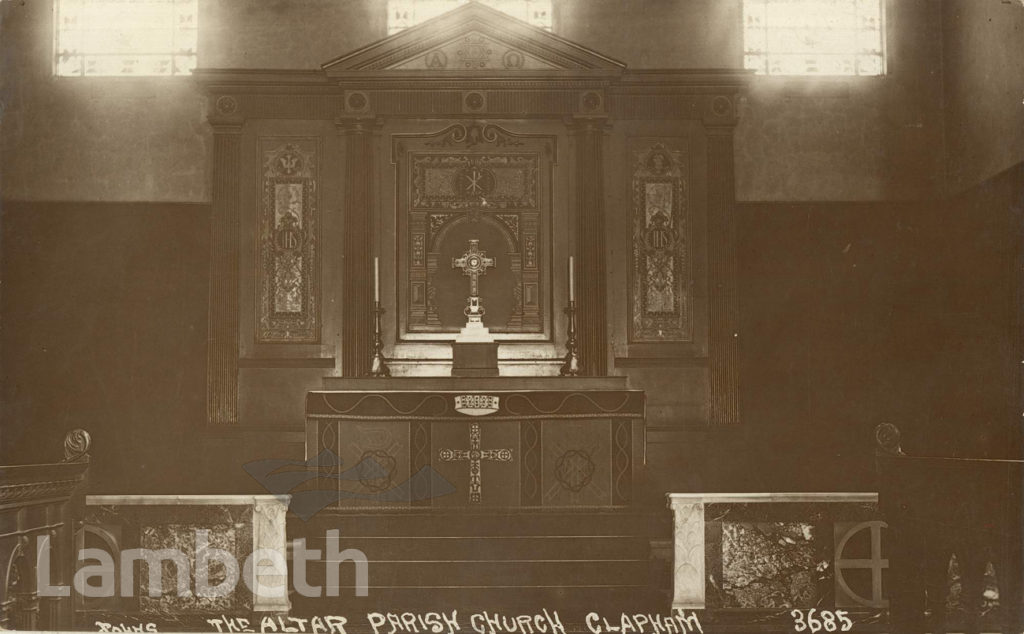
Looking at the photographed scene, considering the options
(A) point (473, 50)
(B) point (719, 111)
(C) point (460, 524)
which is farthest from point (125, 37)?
(C) point (460, 524)

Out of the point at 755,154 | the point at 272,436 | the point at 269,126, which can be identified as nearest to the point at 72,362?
the point at 272,436

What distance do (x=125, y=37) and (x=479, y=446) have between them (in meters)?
4.30

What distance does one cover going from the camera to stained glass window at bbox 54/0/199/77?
772 cm

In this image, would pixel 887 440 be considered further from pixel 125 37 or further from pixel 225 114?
pixel 125 37

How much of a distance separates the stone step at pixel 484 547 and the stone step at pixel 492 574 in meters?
0.04

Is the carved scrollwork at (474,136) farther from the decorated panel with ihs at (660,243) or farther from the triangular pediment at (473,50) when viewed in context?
the decorated panel with ihs at (660,243)

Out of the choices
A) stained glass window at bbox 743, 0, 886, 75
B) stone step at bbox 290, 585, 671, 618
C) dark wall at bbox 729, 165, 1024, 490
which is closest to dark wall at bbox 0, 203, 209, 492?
stone step at bbox 290, 585, 671, 618

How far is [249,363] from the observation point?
7520 millimetres

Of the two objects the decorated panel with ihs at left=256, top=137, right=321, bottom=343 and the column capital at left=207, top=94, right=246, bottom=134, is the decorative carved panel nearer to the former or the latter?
the decorated panel with ihs at left=256, top=137, right=321, bottom=343

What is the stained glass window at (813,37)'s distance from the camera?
7.89 meters

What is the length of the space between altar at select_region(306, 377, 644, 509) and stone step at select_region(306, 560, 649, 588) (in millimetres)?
393

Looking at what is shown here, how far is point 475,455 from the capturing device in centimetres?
605

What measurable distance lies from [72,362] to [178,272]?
1003 mm

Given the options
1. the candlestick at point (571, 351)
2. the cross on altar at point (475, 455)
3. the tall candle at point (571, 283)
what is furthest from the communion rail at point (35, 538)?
the tall candle at point (571, 283)
